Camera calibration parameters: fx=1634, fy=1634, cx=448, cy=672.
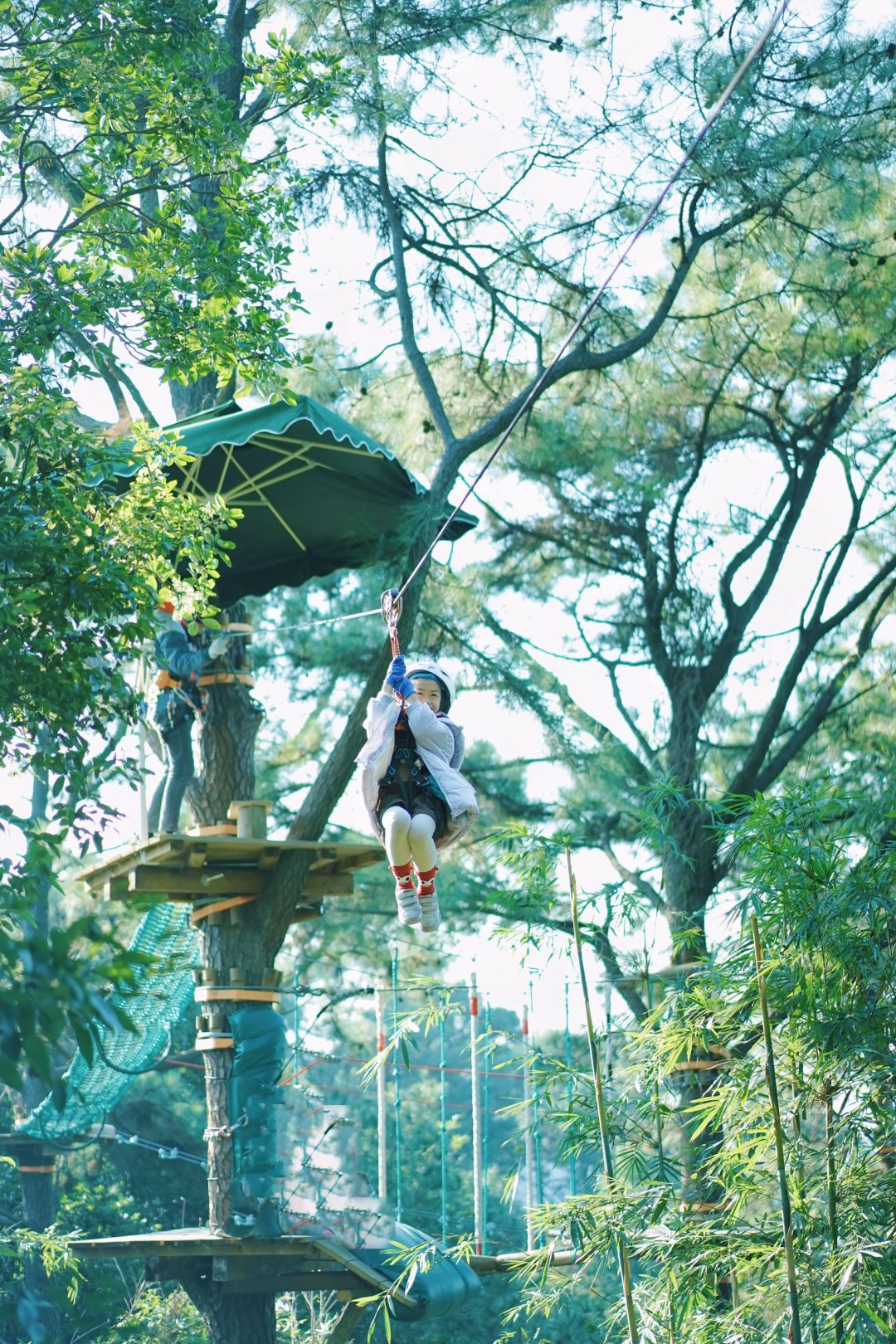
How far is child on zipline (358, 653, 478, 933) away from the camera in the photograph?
475cm

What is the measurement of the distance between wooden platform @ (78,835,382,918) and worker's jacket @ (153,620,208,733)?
0.58 metres

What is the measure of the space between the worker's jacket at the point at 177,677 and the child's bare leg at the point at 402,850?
2.71 m

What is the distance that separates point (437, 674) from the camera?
501 cm

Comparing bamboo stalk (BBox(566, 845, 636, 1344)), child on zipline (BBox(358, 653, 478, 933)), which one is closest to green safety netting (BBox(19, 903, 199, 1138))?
bamboo stalk (BBox(566, 845, 636, 1344))

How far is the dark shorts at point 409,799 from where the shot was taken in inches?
190

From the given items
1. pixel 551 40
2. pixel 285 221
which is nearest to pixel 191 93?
pixel 285 221

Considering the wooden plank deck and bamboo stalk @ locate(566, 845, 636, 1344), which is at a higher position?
the wooden plank deck

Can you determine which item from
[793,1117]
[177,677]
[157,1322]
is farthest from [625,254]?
[157,1322]

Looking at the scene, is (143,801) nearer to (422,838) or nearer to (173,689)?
(173,689)

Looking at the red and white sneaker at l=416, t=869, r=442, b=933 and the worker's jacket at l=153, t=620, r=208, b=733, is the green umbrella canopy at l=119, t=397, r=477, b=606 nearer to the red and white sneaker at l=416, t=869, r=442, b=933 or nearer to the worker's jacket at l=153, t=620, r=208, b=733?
the worker's jacket at l=153, t=620, r=208, b=733

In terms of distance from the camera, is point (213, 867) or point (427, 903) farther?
point (213, 867)

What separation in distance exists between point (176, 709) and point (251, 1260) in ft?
9.13

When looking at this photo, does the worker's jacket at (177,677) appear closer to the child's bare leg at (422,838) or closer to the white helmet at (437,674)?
the white helmet at (437,674)

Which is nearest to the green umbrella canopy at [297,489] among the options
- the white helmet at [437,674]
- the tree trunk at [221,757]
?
the tree trunk at [221,757]
